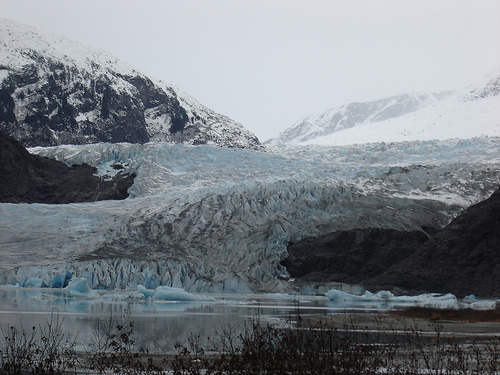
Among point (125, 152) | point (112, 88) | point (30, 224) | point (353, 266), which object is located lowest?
point (353, 266)

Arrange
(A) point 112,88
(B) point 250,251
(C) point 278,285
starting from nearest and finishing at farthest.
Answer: (C) point 278,285, (B) point 250,251, (A) point 112,88

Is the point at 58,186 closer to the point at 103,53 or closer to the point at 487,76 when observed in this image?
the point at 103,53

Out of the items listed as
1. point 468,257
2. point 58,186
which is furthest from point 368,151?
point 58,186

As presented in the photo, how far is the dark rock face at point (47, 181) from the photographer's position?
46.6 metres

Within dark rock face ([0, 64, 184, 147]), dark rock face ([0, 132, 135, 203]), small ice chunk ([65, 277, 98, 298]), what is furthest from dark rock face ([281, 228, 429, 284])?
dark rock face ([0, 64, 184, 147])

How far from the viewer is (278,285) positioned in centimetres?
3156

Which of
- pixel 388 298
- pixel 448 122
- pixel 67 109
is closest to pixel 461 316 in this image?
pixel 388 298

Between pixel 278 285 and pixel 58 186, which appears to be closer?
pixel 278 285

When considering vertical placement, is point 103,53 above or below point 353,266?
above

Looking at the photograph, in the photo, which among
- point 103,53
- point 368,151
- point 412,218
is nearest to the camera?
point 412,218

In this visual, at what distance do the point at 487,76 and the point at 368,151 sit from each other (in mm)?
114322

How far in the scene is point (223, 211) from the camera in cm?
3672

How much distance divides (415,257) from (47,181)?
2914cm

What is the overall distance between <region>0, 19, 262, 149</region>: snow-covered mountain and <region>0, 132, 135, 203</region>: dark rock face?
112ft
